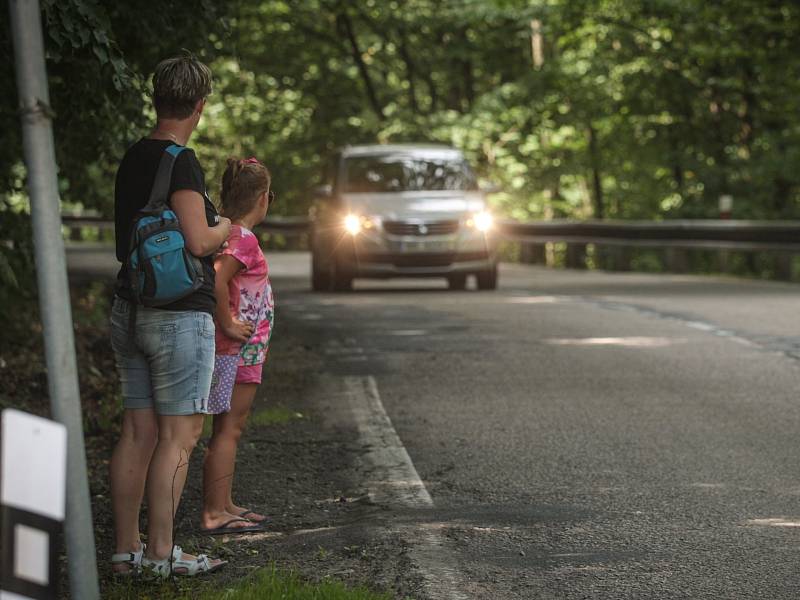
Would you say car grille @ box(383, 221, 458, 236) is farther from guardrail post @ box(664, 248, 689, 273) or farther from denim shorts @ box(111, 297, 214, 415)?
denim shorts @ box(111, 297, 214, 415)

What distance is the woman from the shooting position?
5.11 m

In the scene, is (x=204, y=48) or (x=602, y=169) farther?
(x=602, y=169)

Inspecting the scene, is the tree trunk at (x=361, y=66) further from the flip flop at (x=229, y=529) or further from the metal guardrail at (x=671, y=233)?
the flip flop at (x=229, y=529)

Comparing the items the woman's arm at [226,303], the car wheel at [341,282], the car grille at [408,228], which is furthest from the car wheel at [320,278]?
the woman's arm at [226,303]

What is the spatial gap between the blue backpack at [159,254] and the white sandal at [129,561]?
84 centimetres

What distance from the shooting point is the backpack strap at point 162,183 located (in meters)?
5.05

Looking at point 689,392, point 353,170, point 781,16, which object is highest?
point 781,16

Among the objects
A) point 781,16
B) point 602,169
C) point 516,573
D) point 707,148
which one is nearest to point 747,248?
point 781,16

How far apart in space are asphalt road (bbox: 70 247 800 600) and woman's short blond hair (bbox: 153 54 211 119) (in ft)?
5.64

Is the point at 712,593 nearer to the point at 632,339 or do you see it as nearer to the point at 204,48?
the point at 204,48

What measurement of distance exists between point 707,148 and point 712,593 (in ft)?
95.9

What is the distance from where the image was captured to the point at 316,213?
2111 centimetres

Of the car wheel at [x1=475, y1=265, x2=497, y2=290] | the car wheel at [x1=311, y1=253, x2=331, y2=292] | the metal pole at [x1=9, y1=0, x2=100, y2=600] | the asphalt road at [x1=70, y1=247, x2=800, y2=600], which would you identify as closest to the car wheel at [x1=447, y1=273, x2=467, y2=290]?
the car wheel at [x1=475, y1=265, x2=497, y2=290]

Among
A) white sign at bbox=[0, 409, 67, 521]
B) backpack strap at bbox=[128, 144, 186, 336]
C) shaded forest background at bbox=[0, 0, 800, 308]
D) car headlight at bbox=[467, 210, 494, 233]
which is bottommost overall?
white sign at bbox=[0, 409, 67, 521]
